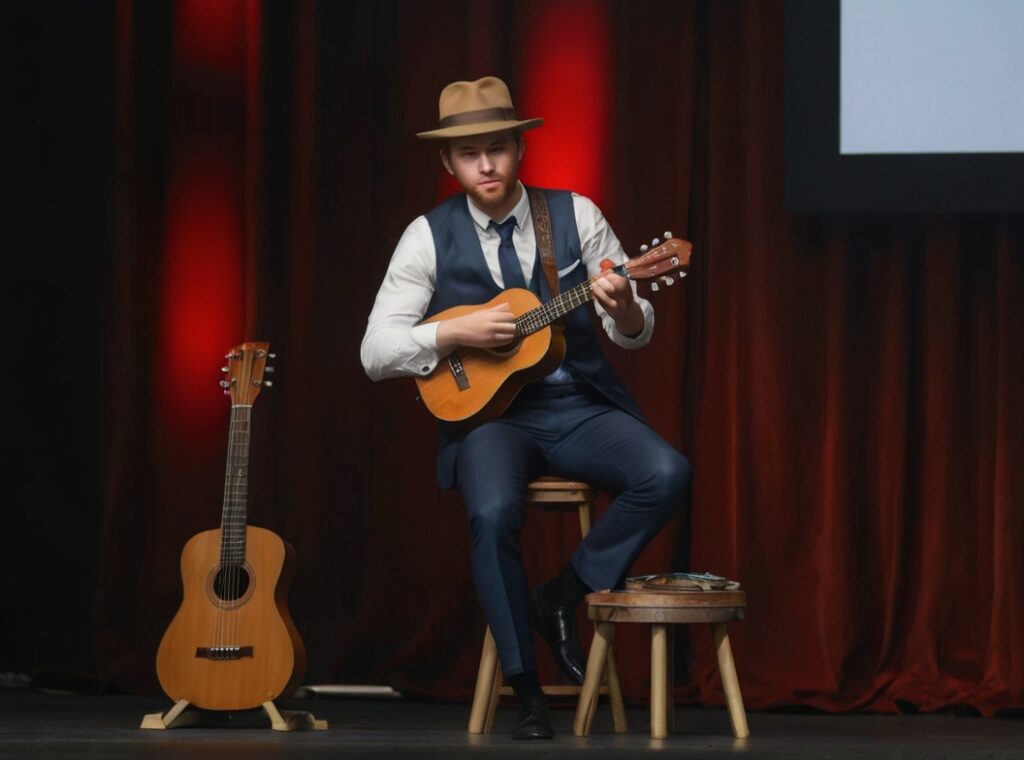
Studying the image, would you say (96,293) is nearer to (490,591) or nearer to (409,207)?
(409,207)

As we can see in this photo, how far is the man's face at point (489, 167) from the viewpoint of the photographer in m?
3.38

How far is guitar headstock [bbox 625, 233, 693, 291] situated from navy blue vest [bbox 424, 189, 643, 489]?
0.26 metres

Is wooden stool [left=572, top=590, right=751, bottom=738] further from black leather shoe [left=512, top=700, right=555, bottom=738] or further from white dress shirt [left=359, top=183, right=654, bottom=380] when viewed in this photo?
white dress shirt [left=359, top=183, right=654, bottom=380]

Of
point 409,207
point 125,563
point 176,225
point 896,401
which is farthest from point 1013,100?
point 125,563

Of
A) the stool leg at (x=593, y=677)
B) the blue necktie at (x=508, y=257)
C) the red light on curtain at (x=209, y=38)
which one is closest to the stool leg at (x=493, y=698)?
the stool leg at (x=593, y=677)

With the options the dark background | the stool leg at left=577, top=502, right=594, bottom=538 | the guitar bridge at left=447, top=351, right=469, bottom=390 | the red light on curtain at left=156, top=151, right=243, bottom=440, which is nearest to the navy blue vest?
the guitar bridge at left=447, top=351, right=469, bottom=390

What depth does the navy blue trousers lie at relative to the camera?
3.10 metres

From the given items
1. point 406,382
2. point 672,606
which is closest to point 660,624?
point 672,606

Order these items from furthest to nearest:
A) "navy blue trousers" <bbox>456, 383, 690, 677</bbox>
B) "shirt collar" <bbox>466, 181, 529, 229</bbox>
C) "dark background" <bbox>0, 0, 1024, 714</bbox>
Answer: "dark background" <bbox>0, 0, 1024, 714</bbox> < "shirt collar" <bbox>466, 181, 529, 229</bbox> < "navy blue trousers" <bbox>456, 383, 690, 677</bbox>

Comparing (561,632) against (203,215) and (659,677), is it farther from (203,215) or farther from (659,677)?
(203,215)

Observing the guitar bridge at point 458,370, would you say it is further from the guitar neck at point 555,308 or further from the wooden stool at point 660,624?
the wooden stool at point 660,624

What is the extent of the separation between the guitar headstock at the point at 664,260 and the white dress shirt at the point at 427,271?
17 centimetres

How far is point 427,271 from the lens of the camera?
3.42 meters

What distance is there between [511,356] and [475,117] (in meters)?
0.56
